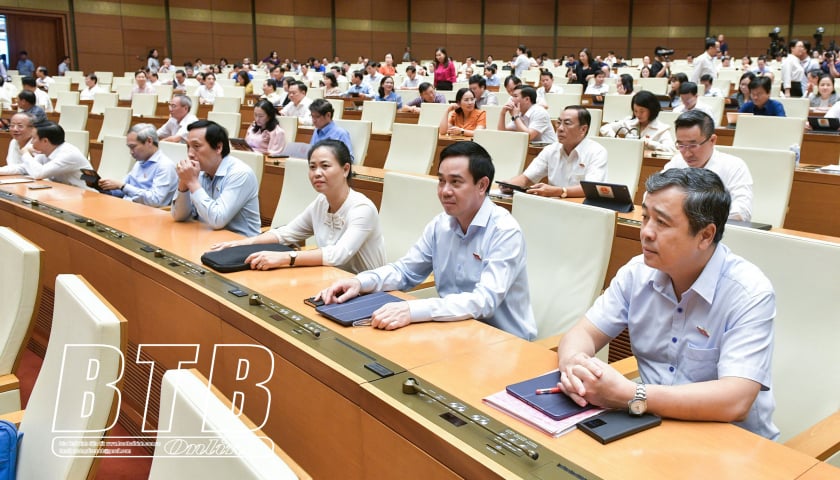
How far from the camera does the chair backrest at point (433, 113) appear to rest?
6.55m

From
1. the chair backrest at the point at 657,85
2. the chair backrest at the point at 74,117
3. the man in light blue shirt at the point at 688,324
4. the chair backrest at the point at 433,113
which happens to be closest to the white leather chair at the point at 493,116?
the chair backrest at the point at 433,113

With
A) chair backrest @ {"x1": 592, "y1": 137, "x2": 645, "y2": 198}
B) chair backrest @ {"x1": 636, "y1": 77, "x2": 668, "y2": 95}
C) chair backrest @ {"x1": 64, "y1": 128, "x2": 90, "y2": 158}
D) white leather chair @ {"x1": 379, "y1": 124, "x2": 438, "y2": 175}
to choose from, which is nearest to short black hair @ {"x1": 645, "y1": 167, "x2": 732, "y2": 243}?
chair backrest @ {"x1": 592, "y1": 137, "x2": 645, "y2": 198}

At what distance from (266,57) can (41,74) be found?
593 centimetres

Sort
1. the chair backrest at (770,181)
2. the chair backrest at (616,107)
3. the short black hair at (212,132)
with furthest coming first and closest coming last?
the chair backrest at (616,107), the chair backrest at (770,181), the short black hair at (212,132)

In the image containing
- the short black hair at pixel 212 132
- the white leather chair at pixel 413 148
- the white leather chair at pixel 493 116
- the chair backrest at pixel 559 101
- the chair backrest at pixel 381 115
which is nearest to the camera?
the short black hair at pixel 212 132

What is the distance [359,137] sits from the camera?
18.1ft

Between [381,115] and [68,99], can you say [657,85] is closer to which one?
[381,115]

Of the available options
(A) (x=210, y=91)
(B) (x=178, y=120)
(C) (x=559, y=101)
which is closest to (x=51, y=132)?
(B) (x=178, y=120)

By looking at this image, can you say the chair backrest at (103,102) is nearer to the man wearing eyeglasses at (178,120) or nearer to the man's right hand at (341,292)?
the man wearing eyeglasses at (178,120)

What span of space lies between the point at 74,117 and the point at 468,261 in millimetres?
6567

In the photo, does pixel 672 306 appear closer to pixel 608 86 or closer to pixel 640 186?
pixel 640 186

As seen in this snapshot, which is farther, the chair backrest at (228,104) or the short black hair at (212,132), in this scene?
the chair backrest at (228,104)

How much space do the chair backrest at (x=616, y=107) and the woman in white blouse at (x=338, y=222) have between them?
4.90m

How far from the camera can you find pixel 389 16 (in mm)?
18125
